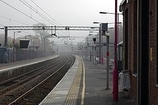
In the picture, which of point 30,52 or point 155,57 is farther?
point 30,52

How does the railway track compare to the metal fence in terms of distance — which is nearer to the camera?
the railway track

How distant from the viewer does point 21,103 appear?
620 inches

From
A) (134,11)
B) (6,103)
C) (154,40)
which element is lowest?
(6,103)

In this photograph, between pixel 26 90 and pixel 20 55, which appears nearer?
pixel 26 90

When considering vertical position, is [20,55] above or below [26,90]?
above

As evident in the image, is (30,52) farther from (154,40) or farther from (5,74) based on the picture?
(154,40)

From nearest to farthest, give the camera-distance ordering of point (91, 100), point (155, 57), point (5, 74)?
point (155, 57) → point (91, 100) → point (5, 74)

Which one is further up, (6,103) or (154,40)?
(154,40)

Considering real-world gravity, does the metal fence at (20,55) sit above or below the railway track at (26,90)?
above

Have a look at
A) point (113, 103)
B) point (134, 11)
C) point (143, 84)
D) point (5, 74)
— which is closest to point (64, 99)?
point (113, 103)

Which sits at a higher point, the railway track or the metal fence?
the metal fence

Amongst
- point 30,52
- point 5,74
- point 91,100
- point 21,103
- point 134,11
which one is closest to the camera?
point 134,11

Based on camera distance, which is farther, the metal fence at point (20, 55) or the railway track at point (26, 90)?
the metal fence at point (20, 55)

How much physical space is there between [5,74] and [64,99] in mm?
17476
